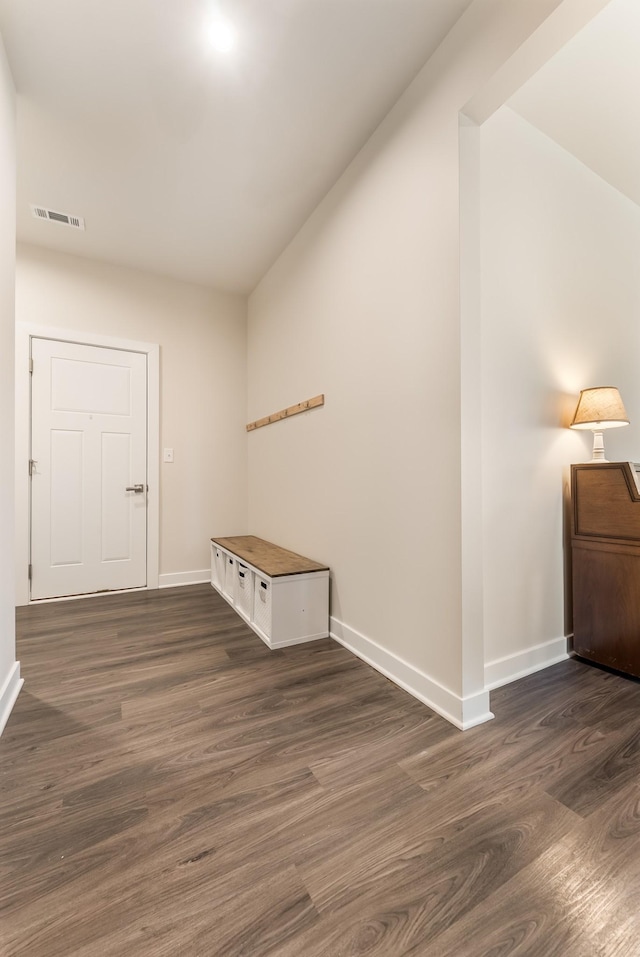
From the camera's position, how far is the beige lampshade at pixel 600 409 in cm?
196

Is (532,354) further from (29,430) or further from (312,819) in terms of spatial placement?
(29,430)

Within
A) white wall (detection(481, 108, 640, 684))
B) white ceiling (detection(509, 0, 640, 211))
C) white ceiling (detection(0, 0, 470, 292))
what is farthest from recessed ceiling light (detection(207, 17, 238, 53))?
white ceiling (detection(509, 0, 640, 211))

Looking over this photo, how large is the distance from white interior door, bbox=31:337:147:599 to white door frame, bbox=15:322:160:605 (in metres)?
0.04

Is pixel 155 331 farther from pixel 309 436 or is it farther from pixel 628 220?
pixel 628 220

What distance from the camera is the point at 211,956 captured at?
793 mm

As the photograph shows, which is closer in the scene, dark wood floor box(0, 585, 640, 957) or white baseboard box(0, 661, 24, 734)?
dark wood floor box(0, 585, 640, 957)

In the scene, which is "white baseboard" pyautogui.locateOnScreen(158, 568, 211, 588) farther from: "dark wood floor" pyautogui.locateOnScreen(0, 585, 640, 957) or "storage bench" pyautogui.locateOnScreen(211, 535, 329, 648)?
"dark wood floor" pyautogui.locateOnScreen(0, 585, 640, 957)

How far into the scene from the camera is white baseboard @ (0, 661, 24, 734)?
5.08 feet

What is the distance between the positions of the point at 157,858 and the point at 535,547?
1914 millimetres

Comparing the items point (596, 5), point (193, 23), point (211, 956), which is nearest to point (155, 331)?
point (193, 23)

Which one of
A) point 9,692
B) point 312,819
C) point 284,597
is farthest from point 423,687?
point 9,692

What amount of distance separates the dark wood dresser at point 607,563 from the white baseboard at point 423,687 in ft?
2.76

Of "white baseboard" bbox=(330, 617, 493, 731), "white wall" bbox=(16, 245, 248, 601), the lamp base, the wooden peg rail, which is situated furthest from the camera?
"white wall" bbox=(16, 245, 248, 601)

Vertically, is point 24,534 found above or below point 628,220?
below
